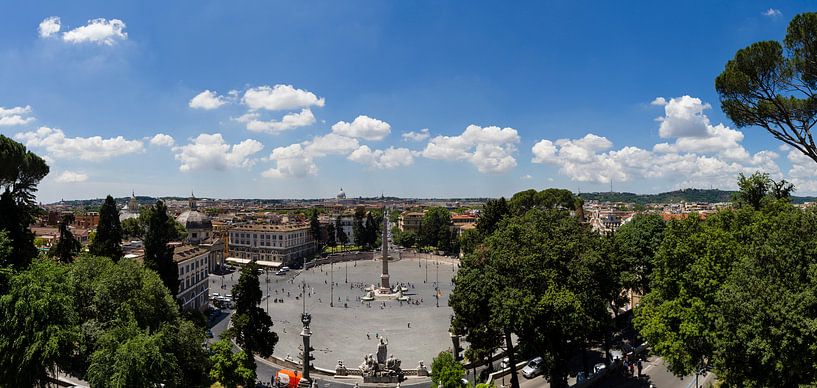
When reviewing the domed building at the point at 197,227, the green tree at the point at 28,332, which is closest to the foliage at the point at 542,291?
the green tree at the point at 28,332

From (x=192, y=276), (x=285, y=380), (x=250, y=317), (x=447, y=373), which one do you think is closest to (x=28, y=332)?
(x=250, y=317)

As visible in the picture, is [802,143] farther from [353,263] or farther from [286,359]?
[353,263]

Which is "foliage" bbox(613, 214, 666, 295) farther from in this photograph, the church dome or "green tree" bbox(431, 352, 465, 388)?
the church dome

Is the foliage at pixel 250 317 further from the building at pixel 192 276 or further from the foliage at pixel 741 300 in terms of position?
the foliage at pixel 741 300

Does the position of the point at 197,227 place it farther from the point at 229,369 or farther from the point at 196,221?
the point at 229,369

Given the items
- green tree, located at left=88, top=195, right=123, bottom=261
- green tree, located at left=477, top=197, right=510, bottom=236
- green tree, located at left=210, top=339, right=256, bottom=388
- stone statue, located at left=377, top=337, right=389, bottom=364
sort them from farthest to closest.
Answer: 1. green tree, located at left=477, top=197, right=510, bottom=236
2. green tree, located at left=88, top=195, right=123, bottom=261
3. stone statue, located at left=377, top=337, right=389, bottom=364
4. green tree, located at left=210, top=339, right=256, bottom=388

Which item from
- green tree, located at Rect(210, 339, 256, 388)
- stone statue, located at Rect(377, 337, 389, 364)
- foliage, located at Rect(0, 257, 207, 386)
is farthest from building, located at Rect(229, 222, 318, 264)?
foliage, located at Rect(0, 257, 207, 386)

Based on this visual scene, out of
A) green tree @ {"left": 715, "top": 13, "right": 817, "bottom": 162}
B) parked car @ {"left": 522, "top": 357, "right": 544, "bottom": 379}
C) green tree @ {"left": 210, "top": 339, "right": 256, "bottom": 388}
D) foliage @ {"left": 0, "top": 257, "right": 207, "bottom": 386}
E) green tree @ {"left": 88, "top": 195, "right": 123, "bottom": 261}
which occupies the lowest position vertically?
parked car @ {"left": 522, "top": 357, "right": 544, "bottom": 379}

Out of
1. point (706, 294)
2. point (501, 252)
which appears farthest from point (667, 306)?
point (501, 252)
